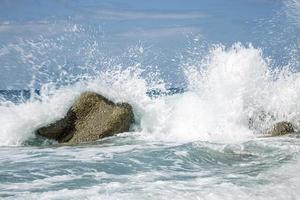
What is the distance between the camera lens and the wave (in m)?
10.8

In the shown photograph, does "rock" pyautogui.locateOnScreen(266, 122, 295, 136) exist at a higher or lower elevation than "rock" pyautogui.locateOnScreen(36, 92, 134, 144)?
lower

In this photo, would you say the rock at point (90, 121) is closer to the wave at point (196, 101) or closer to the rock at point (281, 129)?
the wave at point (196, 101)

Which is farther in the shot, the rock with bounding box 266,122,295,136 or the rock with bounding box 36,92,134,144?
the rock with bounding box 266,122,295,136

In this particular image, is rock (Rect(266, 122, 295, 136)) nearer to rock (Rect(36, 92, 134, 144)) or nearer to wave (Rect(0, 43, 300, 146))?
wave (Rect(0, 43, 300, 146))

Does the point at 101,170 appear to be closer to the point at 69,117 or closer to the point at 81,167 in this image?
the point at 81,167

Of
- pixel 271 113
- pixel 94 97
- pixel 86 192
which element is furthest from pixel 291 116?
pixel 86 192

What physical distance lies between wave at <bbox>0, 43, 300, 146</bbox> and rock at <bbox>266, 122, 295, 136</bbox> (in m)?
0.33

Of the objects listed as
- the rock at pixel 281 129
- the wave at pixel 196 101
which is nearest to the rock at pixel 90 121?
the wave at pixel 196 101

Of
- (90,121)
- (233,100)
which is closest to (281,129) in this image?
(233,100)

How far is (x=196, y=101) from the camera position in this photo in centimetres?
1216

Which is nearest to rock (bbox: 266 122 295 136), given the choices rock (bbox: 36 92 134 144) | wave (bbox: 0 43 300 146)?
wave (bbox: 0 43 300 146)

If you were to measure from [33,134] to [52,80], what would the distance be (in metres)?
1.97

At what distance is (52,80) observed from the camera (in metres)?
12.0

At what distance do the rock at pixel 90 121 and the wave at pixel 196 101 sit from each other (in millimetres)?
262
